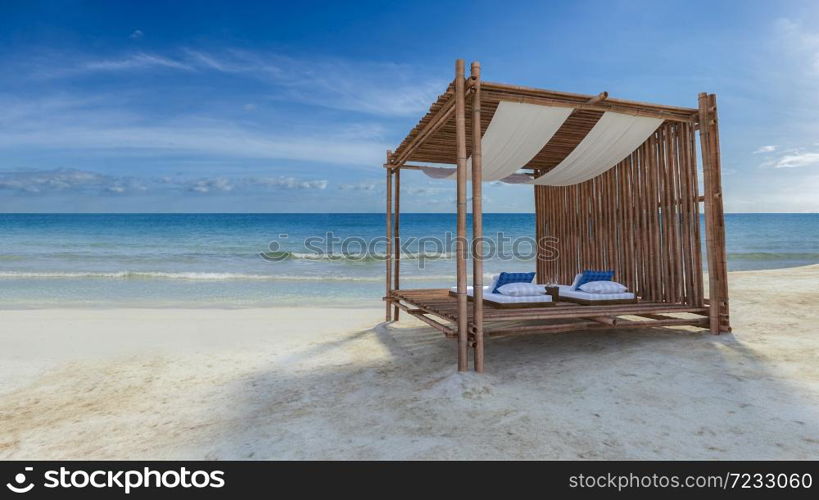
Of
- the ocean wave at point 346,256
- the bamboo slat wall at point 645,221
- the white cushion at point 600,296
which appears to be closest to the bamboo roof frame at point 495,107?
the bamboo slat wall at point 645,221

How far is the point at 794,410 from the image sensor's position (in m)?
2.79

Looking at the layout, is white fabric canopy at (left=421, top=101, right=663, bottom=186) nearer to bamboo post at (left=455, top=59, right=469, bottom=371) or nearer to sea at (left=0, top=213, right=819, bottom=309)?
bamboo post at (left=455, top=59, right=469, bottom=371)

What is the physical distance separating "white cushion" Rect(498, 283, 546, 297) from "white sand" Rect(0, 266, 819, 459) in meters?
0.56

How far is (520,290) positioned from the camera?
5.04 metres

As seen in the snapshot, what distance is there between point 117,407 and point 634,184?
6.02m

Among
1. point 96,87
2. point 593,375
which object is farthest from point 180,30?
point 593,375

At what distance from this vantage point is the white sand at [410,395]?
2500 mm

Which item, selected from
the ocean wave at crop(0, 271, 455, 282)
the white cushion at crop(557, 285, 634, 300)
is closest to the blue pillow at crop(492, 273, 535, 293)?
the white cushion at crop(557, 285, 634, 300)

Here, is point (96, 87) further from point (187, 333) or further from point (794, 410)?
point (794, 410)

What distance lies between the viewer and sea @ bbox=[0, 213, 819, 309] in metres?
10.0

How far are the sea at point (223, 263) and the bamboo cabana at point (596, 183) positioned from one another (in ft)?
15.1

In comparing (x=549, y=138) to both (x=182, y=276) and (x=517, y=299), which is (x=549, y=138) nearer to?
(x=517, y=299)

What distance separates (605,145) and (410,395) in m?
3.60
